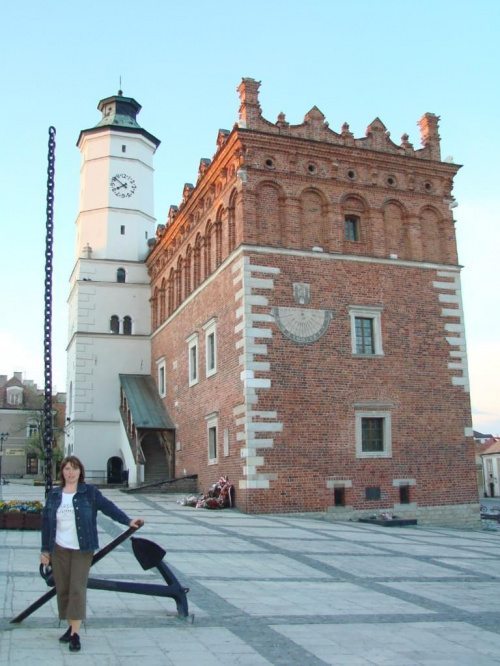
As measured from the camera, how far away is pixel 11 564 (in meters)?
9.55

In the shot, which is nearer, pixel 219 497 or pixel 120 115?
pixel 219 497

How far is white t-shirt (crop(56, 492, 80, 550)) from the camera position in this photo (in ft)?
20.0

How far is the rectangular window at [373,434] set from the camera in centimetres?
2062

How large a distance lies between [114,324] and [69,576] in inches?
1047

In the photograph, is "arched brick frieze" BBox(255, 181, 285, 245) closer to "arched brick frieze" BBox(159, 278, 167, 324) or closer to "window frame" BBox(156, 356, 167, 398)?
"arched brick frieze" BBox(159, 278, 167, 324)

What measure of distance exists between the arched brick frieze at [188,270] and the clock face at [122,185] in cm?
814

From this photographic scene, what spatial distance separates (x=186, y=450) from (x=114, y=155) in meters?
15.1

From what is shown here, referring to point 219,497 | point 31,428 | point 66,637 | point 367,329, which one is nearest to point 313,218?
point 367,329

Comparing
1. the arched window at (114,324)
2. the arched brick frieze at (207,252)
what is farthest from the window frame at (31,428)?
the arched brick frieze at (207,252)

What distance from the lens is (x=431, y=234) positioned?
23.4m

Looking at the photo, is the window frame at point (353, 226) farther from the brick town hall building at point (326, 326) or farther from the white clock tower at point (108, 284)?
the white clock tower at point (108, 284)

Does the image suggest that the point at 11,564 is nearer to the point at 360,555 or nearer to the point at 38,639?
the point at 38,639

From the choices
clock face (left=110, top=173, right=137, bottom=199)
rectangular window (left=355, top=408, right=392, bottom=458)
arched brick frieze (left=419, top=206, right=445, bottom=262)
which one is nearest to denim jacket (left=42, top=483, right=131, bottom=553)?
rectangular window (left=355, top=408, right=392, bottom=458)

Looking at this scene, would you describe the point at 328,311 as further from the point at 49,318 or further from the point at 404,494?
the point at 49,318
